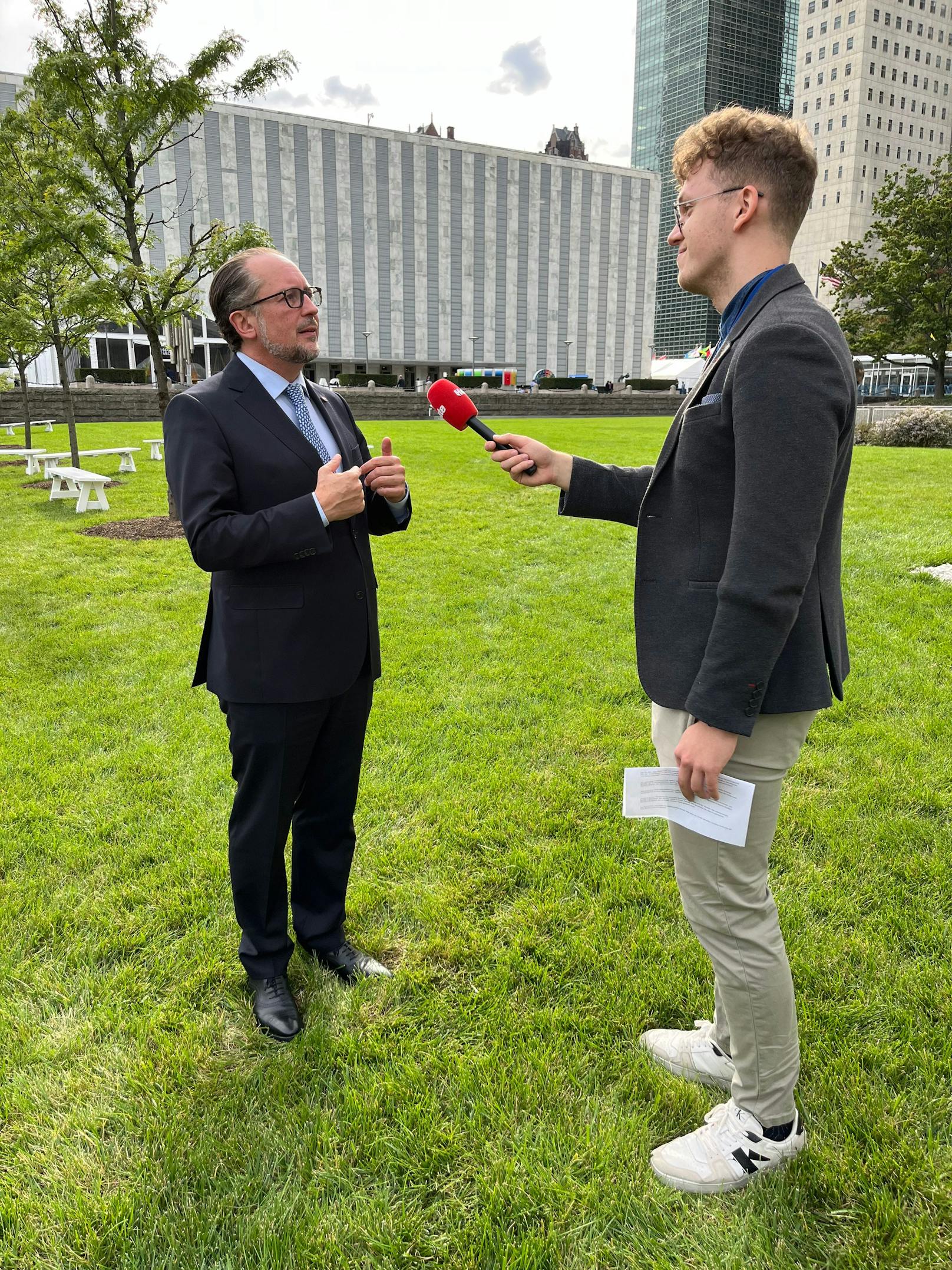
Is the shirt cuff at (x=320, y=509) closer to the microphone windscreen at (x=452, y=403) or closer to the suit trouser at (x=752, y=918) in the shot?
the microphone windscreen at (x=452, y=403)

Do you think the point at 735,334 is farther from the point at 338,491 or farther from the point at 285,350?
the point at 285,350

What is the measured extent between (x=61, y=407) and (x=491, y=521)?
26950mm

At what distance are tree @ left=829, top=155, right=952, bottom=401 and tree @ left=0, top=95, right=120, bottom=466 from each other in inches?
1447

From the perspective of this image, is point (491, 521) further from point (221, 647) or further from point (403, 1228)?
point (403, 1228)

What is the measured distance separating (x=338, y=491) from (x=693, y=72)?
152 meters

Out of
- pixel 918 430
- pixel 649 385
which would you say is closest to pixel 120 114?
pixel 918 430

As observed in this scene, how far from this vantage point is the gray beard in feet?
8.43

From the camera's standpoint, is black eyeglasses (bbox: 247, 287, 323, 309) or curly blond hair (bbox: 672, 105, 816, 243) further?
black eyeglasses (bbox: 247, 287, 323, 309)

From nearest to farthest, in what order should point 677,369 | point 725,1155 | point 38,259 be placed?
point 725,1155 < point 38,259 < point 677,369

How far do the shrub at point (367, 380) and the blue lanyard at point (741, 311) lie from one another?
166 ft

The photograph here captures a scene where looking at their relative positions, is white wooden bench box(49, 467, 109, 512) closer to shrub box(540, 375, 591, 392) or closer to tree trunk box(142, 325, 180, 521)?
tree trunk box(142, 325, 180, 521)

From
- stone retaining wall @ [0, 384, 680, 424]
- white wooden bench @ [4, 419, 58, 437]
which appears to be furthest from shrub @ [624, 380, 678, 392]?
white wooden bench @ [4, 419, 58, 437]

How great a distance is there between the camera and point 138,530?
36.6 ft

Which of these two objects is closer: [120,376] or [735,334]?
[735,334]
